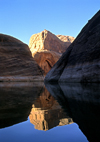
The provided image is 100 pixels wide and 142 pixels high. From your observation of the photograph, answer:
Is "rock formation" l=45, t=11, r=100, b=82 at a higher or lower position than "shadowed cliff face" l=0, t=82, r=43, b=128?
higher

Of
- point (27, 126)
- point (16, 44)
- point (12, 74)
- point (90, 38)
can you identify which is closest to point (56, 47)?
point (16, 44)

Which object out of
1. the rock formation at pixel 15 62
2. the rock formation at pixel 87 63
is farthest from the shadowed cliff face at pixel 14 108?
the rock formation at pixel 15 62

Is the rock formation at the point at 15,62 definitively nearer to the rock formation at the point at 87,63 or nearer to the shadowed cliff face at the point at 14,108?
the rock formation at the point at 87,63

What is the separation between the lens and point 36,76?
2939cm

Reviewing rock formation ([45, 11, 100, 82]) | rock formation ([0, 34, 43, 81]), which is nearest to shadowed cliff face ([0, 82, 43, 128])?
rock formation ([45, 11, 100, 82])

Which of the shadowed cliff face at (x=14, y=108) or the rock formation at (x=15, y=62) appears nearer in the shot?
the shadowed cliff face at (x=14, y=108)

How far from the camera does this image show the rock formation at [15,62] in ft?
91.9

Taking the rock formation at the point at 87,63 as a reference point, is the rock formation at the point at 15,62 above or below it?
above

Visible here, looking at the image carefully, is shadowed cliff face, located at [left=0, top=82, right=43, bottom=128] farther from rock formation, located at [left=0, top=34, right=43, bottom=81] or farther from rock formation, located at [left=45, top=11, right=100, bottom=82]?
rock formation, located at [left=0, top=34, right=43, bottom=81]

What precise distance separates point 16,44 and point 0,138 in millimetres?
32034

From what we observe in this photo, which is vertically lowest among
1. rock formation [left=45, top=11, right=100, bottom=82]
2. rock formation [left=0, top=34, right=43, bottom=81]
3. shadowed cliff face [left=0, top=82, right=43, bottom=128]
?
shadowed cliff face [left=0, top=82, right=43, bottom=128]

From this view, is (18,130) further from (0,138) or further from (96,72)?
(96,72)

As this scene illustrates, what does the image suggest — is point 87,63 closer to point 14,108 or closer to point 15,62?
point 14,108

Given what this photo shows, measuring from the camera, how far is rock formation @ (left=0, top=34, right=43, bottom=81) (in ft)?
91.9
